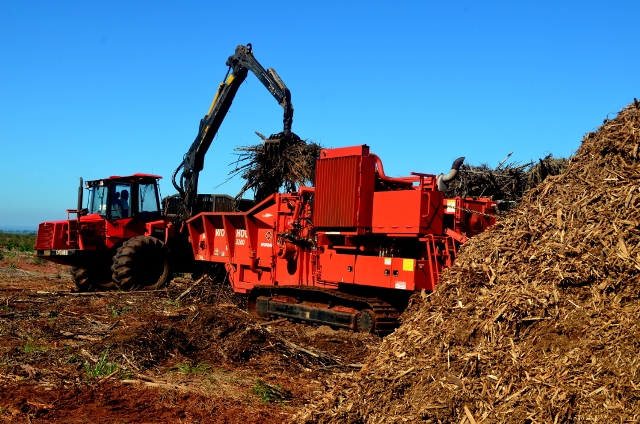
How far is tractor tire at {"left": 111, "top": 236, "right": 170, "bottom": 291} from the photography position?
16.2 m

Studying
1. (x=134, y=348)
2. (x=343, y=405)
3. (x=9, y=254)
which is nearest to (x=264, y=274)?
(x=134, y=348)

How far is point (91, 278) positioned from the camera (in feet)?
57.1

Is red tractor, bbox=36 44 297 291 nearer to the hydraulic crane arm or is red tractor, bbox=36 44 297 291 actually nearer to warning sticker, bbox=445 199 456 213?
the hydraulic crane arm

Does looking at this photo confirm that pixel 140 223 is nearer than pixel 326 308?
No

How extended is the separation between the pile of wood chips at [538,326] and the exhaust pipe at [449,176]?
4470mm

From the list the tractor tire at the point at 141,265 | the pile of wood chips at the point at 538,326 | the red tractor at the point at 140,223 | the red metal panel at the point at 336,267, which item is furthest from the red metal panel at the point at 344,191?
the tractor tire at the point at 141,265

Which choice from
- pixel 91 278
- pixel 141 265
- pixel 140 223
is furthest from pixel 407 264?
pixel 91 278

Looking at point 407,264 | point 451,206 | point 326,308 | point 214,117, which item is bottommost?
point 326,308

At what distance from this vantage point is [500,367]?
4.88 meters

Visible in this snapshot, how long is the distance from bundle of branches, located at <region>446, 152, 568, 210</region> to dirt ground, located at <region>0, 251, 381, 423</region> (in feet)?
17.5

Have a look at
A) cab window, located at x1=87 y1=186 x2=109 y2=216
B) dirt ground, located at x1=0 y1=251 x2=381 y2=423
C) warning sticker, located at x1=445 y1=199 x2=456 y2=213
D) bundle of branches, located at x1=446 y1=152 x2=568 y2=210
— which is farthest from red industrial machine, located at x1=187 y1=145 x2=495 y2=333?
cab window, located at x1=87 y1=186 x2=109 y2=216

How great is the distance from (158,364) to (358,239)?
440 cm

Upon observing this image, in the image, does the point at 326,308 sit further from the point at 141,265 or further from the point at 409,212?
the point at 141,265

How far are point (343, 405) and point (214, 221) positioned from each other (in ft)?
35.5
